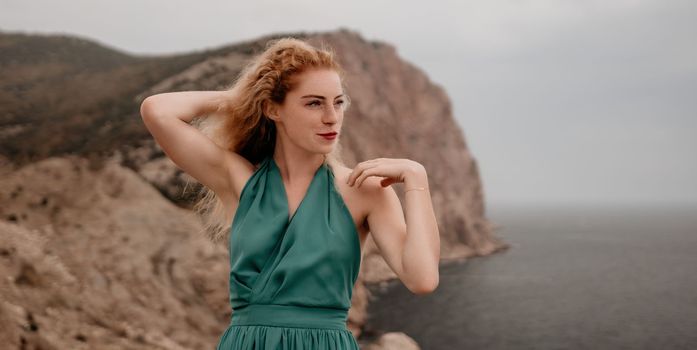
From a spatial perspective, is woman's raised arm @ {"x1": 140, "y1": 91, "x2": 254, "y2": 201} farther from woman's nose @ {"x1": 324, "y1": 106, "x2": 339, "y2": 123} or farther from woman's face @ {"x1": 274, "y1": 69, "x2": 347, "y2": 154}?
woman's nose @ {"x1": 324, "y1": 106, "x2": 339, "y2": 123}

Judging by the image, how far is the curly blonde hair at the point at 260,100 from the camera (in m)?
2.52

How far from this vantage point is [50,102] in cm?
2602

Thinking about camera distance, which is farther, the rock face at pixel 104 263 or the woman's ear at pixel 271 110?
the rock face at pixel 104 263

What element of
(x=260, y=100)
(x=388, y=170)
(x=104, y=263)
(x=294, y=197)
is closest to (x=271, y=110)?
(x=260, y=100)

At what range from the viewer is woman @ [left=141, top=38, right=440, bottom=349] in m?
2.35

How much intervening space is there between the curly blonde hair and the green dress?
35cm

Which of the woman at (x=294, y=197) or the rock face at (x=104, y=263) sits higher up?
the woman at (x=294, y=197)

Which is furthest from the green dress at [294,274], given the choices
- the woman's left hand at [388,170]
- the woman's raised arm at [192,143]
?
the woman's raised arm at [192,143]

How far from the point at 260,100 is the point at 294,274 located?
779 millimetres

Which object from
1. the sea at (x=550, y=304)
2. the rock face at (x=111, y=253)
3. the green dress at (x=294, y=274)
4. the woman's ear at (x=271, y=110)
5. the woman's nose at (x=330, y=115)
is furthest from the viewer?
the sea at (x=550, y=304)

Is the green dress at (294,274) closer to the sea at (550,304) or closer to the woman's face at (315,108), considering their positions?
the woman's face at (315,108)

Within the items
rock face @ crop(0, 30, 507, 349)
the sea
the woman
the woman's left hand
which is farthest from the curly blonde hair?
the sea

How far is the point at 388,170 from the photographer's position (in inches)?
93.3

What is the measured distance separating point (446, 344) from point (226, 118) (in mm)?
25985
